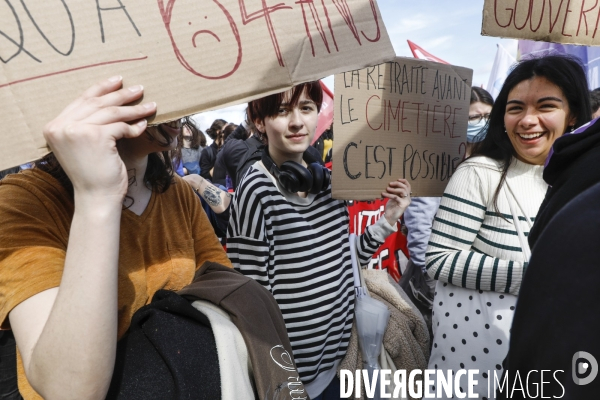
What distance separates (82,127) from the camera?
0.80 m

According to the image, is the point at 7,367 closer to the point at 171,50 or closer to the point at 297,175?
the point at 297,175

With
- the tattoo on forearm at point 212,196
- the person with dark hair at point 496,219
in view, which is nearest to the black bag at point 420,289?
the person with dark hair at point 496,219

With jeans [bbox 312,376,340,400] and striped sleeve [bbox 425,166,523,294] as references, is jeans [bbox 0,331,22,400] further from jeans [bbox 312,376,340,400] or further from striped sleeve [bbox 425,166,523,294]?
striped sleeve [bbox 425,166,523,294]

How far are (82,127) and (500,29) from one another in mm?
1382

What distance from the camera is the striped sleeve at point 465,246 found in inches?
64.7

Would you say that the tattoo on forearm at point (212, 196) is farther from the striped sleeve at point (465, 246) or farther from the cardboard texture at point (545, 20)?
the cardboard texture at point (545, 20)

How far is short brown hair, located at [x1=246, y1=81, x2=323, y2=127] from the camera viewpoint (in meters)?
1.91

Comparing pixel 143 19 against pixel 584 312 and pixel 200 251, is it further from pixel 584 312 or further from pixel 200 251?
pixel 584 312

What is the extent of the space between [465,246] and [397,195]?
430 mm

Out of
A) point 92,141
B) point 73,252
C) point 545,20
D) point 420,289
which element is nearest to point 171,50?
point 92,141

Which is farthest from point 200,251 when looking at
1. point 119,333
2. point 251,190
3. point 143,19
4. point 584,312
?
point 584,312

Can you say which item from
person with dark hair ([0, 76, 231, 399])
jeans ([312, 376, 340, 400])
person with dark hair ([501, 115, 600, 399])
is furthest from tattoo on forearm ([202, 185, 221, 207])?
person with dark hair ([501, 115, 600, 399])

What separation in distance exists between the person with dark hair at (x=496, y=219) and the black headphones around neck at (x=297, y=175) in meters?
0.53

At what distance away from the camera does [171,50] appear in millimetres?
938
